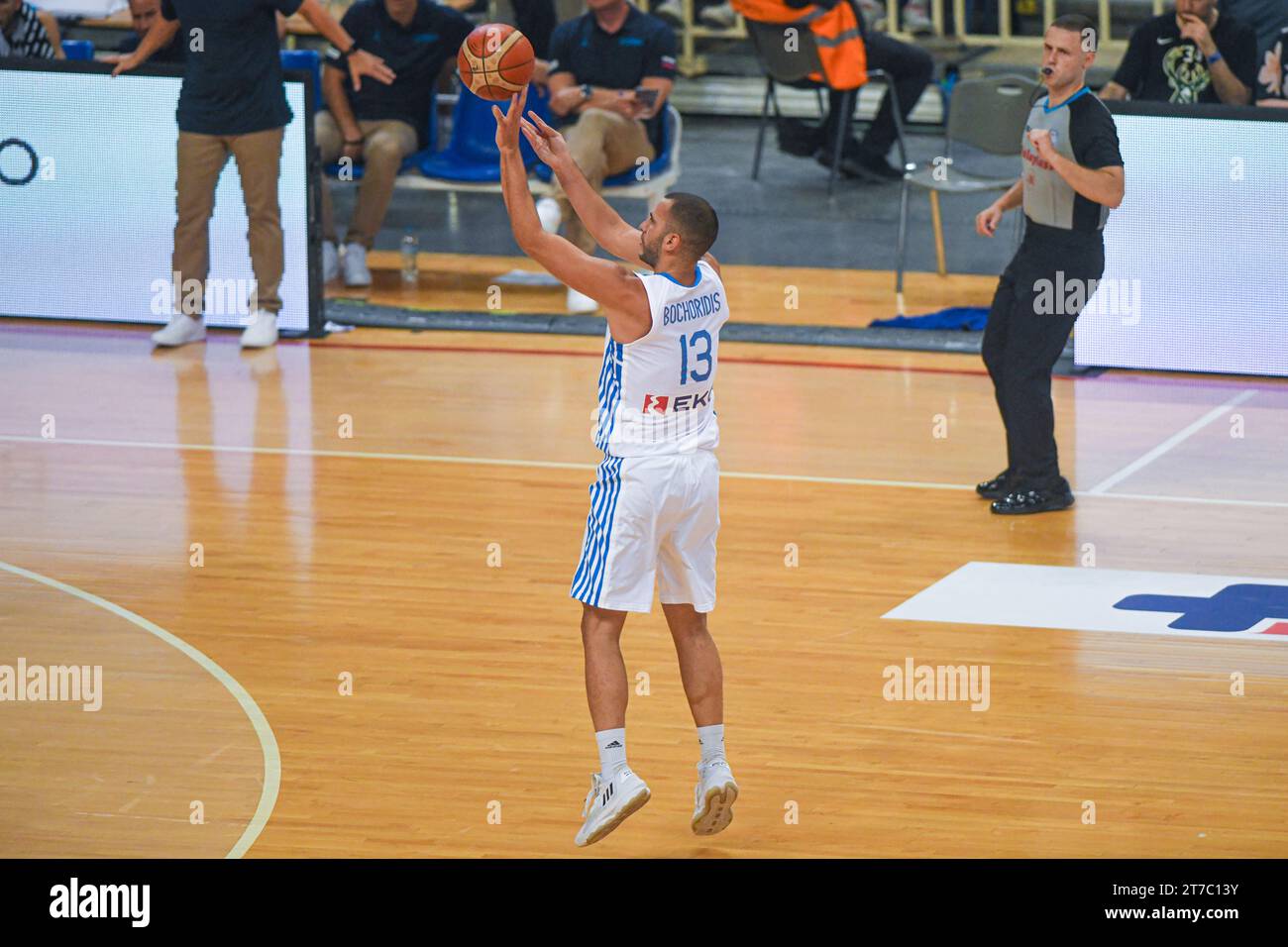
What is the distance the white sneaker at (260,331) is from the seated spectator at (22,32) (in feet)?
8.36

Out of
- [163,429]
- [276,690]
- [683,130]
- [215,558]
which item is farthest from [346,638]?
[683,130]

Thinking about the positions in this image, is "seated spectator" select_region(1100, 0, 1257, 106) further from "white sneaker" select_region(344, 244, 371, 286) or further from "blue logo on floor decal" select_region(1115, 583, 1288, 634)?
"blue logo on floor decal" select_region(1115, 583, 1288, 634)

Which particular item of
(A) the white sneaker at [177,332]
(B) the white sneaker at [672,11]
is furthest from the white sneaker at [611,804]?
(B) the white sneaker at [672,11]

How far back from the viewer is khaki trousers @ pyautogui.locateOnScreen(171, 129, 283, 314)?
37.8ft

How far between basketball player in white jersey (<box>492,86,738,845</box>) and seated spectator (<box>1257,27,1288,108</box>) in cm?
762

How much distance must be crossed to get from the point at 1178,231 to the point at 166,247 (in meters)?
6.08

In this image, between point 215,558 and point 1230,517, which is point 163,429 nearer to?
point 215,558

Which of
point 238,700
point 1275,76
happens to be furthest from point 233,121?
point 1275,76

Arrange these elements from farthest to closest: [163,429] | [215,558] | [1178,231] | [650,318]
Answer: [1178,231] → [163,429] → [215,558] → [650,318]

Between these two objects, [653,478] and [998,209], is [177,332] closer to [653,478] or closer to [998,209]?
[998,209]

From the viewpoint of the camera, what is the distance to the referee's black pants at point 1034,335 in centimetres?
870

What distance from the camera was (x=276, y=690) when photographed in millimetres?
6820

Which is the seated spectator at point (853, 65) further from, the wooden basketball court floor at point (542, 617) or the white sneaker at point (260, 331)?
the white sneaker at point (260, 331)

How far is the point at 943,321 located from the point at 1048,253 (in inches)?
137
